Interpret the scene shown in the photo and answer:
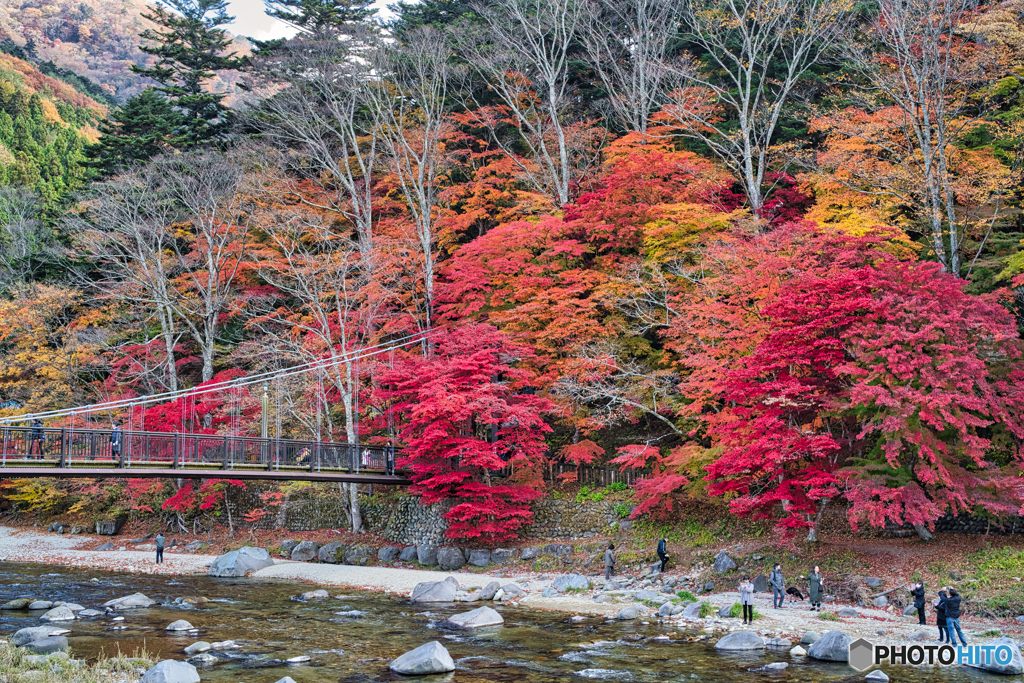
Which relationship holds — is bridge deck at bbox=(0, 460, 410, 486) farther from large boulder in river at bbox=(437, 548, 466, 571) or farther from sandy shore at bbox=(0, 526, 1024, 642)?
sandy shore at bbox=(0, 526, 1024, 642)

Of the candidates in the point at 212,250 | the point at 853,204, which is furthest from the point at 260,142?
the point at 853,204

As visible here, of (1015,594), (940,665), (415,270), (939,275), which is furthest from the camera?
(415,270)

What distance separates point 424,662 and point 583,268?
1630cm

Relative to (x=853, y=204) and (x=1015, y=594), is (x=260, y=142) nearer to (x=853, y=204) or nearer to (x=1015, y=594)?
(x=853, y=204)

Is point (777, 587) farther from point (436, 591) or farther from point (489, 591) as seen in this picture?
point (436, 591)

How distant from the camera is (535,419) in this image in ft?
67.2

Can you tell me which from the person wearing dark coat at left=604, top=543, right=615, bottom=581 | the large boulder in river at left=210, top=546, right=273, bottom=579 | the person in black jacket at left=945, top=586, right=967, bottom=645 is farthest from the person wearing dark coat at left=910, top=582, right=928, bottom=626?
the large boulder in river at left=210, top=546, right=273, bottom=579

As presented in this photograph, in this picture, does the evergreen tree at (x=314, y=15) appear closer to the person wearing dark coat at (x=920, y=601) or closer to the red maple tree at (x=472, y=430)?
the red maple tree at (x=472, y=430)

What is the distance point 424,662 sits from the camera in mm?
11047

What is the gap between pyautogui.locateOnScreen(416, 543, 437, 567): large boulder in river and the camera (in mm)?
21625

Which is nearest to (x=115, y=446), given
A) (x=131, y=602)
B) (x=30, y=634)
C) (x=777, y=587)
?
(x=131, y=602)

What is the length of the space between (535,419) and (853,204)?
1193 cm

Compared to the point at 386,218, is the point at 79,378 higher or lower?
lower

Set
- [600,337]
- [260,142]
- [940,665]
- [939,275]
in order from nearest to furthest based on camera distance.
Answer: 1. [940,665]
2. [939,275]
3. [600,337]
4. [260,142]
